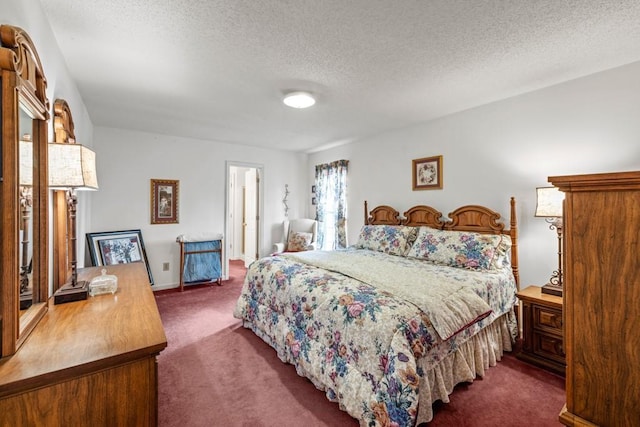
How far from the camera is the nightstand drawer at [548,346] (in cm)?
230

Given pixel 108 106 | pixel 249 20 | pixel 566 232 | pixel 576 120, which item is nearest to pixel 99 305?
pixel 249 20

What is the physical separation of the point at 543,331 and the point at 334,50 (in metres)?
2.75

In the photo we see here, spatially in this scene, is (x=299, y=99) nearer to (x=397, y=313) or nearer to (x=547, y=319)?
(x=397, y=313)

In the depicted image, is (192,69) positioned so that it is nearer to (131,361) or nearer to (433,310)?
(131,361)

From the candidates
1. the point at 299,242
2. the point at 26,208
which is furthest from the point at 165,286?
the point at 26,208

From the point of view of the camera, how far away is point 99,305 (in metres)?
1.50

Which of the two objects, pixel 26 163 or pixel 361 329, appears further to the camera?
pixel 361 329

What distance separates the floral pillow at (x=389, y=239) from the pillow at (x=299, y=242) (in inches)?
52.0

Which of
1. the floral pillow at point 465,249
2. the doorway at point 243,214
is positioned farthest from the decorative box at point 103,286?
the doorway at point 243,214

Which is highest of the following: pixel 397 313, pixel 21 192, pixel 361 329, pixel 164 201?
pixel 164 201

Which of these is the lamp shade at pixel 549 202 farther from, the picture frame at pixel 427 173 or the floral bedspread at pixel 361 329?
the picture frame at pixel 427 173

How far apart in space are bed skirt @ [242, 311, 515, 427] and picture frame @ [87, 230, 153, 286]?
245 cm

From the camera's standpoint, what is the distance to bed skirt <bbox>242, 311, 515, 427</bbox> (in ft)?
5.71

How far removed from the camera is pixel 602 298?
2.43ft
